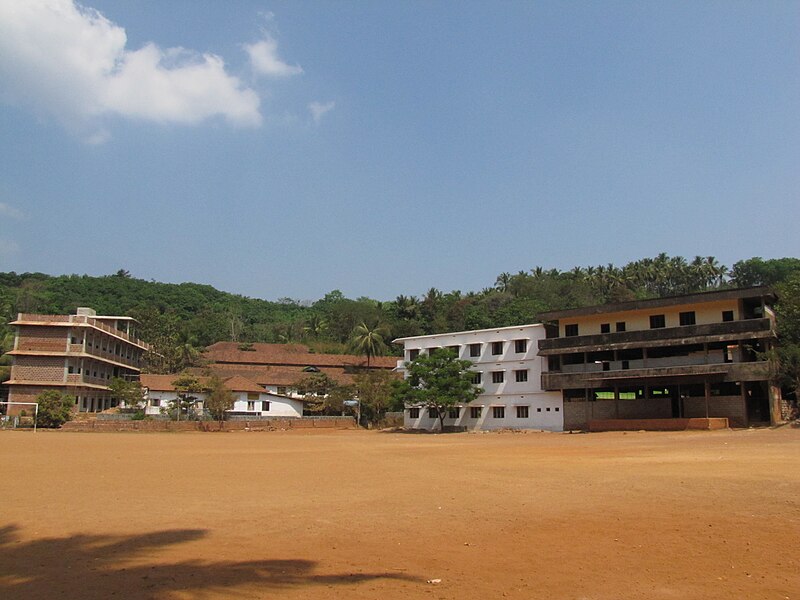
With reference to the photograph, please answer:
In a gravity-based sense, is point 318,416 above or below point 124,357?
below

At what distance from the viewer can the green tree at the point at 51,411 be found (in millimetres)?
60094

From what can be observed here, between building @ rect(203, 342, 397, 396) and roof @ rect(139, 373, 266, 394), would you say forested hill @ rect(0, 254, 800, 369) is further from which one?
roof @ rect(139, 373, 266, 394)

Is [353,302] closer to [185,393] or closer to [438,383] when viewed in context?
[185,393]

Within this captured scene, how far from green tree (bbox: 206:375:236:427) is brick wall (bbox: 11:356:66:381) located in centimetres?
1930

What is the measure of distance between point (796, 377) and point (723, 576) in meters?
40.1

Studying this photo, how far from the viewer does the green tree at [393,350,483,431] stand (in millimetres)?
57562

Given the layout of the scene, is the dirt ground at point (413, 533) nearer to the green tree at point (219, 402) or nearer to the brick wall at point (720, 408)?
the brick wall at point (720, 408)

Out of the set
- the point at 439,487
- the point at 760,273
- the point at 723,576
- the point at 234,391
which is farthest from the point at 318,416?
the point at 760,273

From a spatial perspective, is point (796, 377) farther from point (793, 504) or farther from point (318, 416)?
point (318, 416)

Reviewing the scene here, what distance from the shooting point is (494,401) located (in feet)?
198

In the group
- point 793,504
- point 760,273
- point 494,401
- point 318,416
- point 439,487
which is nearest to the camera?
point 793,504

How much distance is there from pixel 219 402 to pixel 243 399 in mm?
9187

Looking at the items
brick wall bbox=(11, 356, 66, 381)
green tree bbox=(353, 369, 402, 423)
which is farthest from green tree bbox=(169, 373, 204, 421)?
green tree bbox=(353, 369, 402, 423)

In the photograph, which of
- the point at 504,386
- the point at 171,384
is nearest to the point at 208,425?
the point at 171,384
